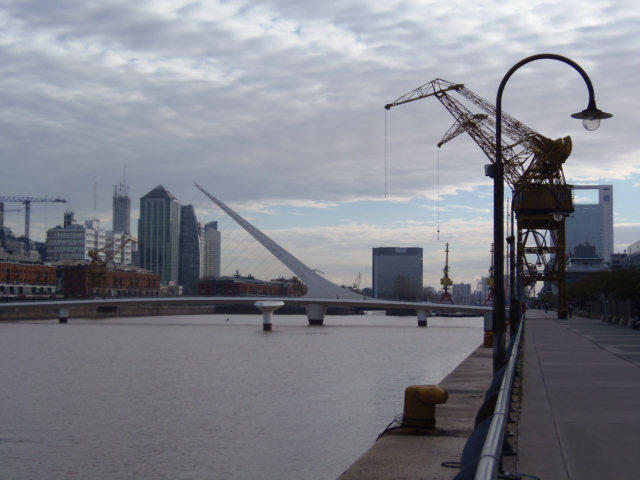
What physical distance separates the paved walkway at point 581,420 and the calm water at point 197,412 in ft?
13.7

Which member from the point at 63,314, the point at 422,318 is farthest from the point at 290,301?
the point at 63,314

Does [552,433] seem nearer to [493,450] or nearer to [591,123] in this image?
[591,123]

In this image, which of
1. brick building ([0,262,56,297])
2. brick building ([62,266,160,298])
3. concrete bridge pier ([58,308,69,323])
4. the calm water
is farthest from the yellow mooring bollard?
brick building ([62,266,160,298])

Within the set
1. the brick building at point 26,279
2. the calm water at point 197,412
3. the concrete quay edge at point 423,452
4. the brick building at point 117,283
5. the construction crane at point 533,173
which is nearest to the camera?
the concrete quay edge at point 423,452

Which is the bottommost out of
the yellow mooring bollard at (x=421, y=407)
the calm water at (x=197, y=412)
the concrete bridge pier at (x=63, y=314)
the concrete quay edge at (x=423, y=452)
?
the concrete bridge pier at (x=63, y=314)

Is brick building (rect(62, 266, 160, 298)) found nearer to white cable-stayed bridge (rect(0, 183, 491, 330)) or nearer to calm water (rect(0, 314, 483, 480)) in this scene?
white cable-stayed bridge (rect(0, 183, 491, 330))

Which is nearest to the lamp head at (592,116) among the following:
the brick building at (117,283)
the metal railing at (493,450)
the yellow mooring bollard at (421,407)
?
the yellow mooring bollard at (421,407)

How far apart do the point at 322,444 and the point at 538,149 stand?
168ft

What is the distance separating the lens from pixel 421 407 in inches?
500

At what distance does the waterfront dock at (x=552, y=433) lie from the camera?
880 centimetres

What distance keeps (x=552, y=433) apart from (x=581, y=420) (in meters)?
1.29

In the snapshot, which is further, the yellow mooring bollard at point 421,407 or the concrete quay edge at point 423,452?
the yellow mooring bollard at point 421,407

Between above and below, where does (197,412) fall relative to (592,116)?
below

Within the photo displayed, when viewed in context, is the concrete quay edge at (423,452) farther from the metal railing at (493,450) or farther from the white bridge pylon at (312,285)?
the white bridge pylon at (312,285)
